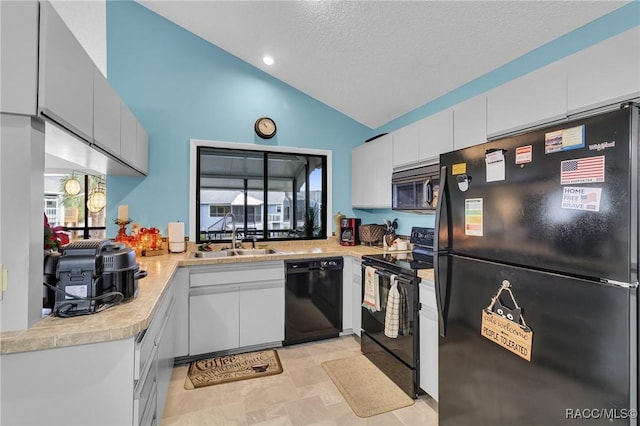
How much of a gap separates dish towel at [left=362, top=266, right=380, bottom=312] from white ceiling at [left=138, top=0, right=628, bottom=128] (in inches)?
72.7

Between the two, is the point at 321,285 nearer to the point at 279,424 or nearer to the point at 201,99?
the point at 279,424

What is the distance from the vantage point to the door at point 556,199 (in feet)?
3.25

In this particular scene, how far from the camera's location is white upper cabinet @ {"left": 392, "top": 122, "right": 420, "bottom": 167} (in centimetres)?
265

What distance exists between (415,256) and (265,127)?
2.18 meters

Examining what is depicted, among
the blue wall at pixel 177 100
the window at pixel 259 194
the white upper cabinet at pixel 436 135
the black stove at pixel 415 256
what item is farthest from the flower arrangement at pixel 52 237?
the white upper cabinet at pixel 436 135

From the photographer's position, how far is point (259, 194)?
11.7 feet

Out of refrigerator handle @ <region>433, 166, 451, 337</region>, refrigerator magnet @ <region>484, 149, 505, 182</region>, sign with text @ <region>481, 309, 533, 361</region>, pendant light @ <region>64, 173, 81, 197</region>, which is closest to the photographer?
sign with text @ <region>481, 309, 533, 361</region>

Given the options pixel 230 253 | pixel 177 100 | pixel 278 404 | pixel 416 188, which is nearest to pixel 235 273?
pixel 230 253

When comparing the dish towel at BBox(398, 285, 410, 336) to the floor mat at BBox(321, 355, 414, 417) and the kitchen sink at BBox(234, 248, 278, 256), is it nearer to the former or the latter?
the floor mat at BBox(321, 355, 414, 417)

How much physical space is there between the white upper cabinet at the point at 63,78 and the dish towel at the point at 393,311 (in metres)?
2.10

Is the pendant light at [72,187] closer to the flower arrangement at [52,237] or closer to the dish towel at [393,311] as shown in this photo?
the flower arrangement at [52,237]

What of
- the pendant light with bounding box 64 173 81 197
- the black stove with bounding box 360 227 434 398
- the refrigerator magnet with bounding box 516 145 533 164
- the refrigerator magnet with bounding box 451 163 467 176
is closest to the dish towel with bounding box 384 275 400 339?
the black stove with bounding box 360 227 434 398

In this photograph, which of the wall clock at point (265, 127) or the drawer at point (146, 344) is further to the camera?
the wall clock at point (265, 127)

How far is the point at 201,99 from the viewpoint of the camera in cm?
318
